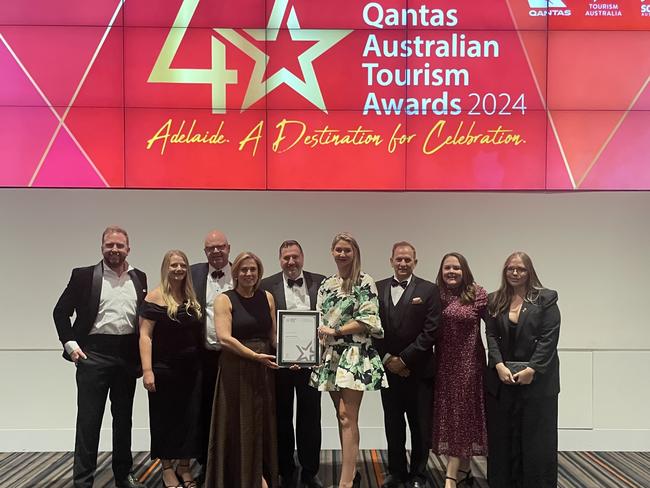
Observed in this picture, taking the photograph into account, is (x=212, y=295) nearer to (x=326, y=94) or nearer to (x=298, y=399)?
(x=298, y=399)

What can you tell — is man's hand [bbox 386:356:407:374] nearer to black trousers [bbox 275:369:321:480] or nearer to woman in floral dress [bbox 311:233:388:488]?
woman in floral dress [bbox 311:233:388:488]

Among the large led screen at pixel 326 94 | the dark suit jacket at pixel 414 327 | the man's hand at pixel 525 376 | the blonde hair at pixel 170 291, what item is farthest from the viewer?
the large led screen at pixel 326 94

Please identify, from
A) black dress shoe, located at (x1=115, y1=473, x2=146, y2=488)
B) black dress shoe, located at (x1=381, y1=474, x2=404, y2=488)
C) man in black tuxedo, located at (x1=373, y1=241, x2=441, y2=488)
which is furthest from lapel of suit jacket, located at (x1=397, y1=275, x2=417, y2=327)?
black dress shoe, located at (x1=115, y1=473, x2=146, y2=488)

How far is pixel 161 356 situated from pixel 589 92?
4.22m

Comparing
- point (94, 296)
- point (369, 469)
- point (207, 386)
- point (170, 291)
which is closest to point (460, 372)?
point (369, 469)

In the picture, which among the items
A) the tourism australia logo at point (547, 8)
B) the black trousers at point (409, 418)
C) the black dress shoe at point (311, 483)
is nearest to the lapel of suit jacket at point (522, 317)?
the black trousers at point (409, 418)

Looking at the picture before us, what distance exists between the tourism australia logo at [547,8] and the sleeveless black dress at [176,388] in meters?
3.94

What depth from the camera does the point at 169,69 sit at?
5.22 m

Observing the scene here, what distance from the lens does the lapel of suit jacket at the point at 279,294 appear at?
4164 millimetres

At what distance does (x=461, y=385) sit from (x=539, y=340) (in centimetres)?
62

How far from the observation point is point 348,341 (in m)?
3.97

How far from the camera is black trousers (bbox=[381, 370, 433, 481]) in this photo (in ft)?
13.8

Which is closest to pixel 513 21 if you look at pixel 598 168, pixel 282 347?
pixel 598 168

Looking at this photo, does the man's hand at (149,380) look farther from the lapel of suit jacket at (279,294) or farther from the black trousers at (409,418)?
the black trousers at (409,418)
